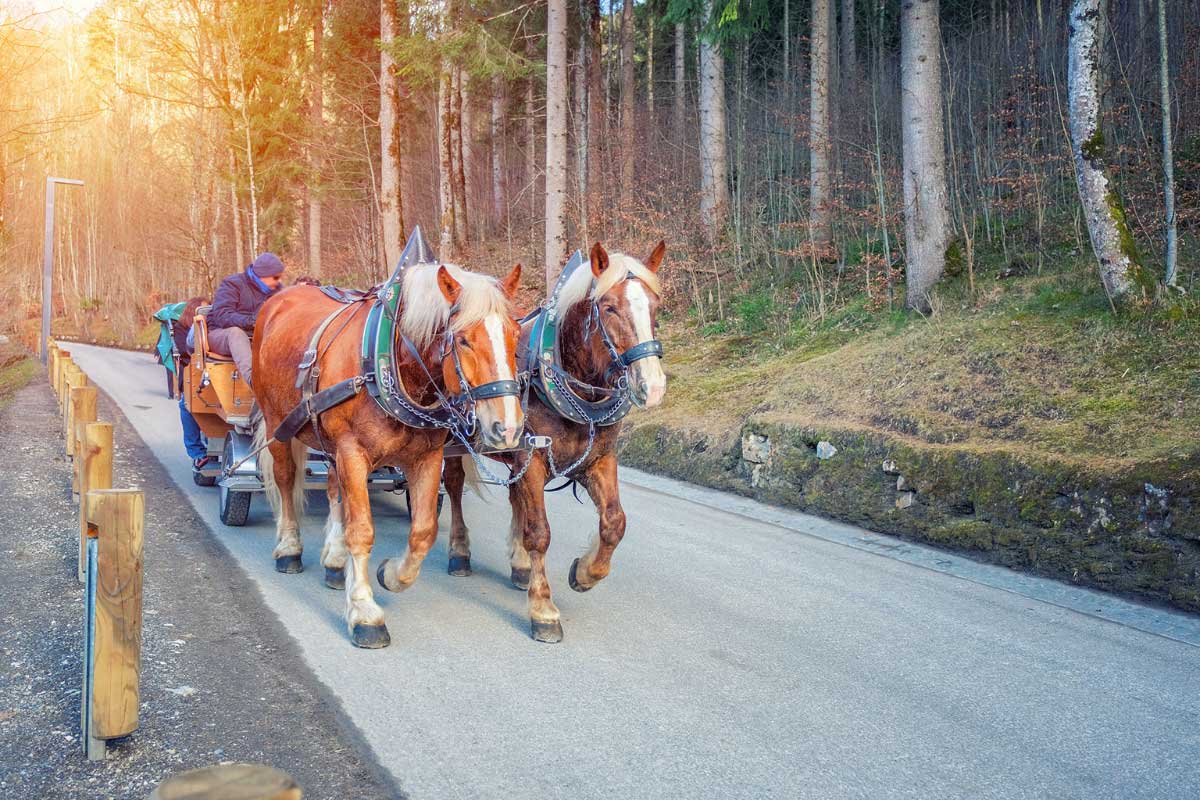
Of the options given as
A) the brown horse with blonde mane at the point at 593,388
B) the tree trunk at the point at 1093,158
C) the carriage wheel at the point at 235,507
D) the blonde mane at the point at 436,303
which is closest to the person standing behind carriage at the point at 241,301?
the carriage wheel at the point at 235,507

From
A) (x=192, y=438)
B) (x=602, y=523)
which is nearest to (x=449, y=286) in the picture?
(x=602, y=523)

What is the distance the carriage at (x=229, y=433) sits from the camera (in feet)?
23.6

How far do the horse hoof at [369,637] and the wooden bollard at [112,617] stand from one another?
4.62ft

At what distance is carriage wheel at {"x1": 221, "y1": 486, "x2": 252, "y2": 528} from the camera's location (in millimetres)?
7402

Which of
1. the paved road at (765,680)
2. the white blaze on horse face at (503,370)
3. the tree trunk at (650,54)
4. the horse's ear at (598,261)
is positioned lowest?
the paved road at (765,680)

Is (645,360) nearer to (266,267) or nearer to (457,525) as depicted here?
(457,525)

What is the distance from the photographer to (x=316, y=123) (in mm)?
26203

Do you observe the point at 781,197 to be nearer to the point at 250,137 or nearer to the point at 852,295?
the point at 852,295

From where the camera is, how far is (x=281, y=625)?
5.12 meters

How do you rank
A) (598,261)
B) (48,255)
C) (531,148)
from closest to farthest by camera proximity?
(598,261) < (48,255) < (531,148)

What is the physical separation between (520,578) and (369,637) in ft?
4.59

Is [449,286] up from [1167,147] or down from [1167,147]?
down

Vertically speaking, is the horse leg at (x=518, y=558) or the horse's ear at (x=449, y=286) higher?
the horse's ear at (x=449, y=286)

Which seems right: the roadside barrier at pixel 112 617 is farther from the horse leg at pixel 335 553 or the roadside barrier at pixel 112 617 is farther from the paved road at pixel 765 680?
the horse leg at pixel 335 553
